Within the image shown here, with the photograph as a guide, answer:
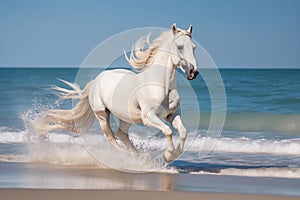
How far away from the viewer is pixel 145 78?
24.2 ft

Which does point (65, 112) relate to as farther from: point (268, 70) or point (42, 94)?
point (268, 70)

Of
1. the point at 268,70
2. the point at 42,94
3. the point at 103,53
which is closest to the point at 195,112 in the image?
the point at 103,53

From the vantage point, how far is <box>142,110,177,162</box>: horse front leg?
7098 mm

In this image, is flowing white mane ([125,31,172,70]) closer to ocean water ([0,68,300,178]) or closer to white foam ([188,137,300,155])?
ocean water ([0,68,300,178])

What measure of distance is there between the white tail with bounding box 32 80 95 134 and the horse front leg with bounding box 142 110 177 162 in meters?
1.50

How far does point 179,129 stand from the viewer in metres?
7.12

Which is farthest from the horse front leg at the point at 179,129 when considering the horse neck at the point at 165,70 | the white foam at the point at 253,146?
the white foam at the point at 253,146

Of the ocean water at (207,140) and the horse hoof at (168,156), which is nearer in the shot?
the horse hoof at (168,156)

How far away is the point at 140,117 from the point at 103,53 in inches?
33.0

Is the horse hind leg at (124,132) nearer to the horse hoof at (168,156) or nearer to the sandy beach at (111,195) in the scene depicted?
the horse hoof at (168,156)

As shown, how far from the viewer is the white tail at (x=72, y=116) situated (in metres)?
8.57

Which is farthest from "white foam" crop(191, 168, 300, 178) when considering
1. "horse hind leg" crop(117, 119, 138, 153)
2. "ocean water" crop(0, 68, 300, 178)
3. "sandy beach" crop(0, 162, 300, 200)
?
"horse hind leg" crop(117, 119, 138, 153)

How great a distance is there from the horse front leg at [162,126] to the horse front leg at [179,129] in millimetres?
66

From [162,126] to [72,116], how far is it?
193 cm
